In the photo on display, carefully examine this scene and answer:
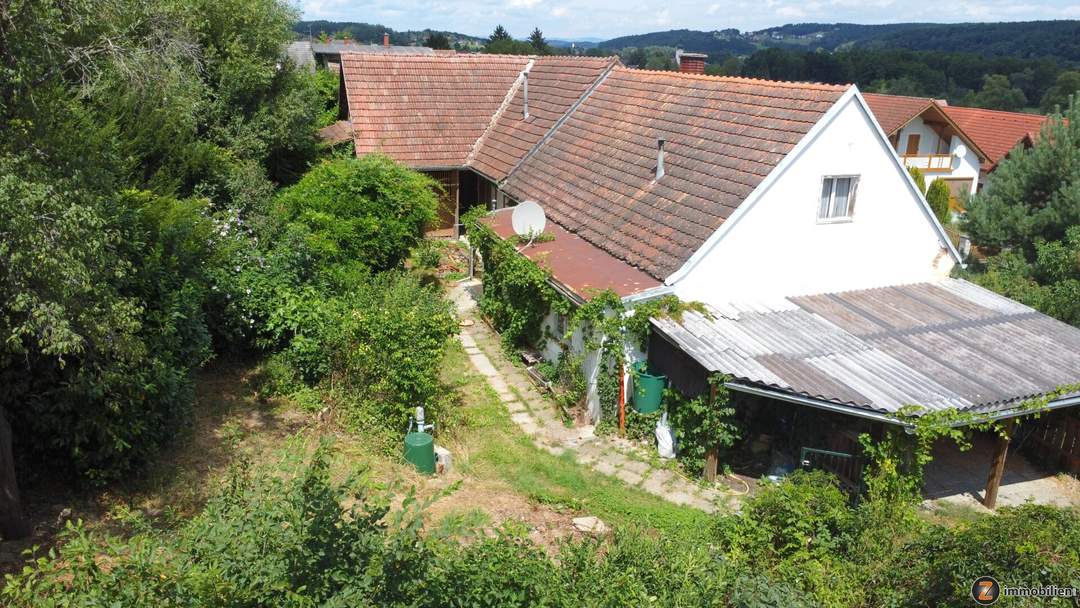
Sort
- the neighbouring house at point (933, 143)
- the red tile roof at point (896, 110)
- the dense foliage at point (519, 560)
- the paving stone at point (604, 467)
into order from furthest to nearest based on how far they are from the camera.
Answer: the neighbouring house at point (933, 143), the red tile roof at point (896, 110), the paving stone at point (604, 467), the dense foliage at point (519, 560)

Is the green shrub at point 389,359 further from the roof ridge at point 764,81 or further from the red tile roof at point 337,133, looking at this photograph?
the red tile roof at point 337,133

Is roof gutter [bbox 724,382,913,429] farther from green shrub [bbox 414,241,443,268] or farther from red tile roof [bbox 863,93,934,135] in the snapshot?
red tile roof [bbox 863,93,934,135]

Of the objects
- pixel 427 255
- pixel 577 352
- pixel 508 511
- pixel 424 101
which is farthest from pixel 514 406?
pixel 424 101

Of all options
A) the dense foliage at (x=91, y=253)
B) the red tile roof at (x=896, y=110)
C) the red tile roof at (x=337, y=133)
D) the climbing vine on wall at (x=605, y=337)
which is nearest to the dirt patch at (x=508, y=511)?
the climbing vine on wall at (x=605, y=337)

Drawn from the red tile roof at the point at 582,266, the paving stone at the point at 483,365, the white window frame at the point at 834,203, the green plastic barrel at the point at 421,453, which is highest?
the white window frame at the point at 834,203

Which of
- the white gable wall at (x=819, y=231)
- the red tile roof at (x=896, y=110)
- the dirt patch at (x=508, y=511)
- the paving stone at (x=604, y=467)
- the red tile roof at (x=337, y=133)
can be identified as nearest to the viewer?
the dirt patch at (x=508, y=511)

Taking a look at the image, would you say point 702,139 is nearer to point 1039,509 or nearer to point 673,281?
point 673,281

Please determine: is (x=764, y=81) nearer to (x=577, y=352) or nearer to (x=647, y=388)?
(x=577, y=352)

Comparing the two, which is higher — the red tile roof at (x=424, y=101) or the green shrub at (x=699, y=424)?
the red tile roof at (x=424, y=101)
